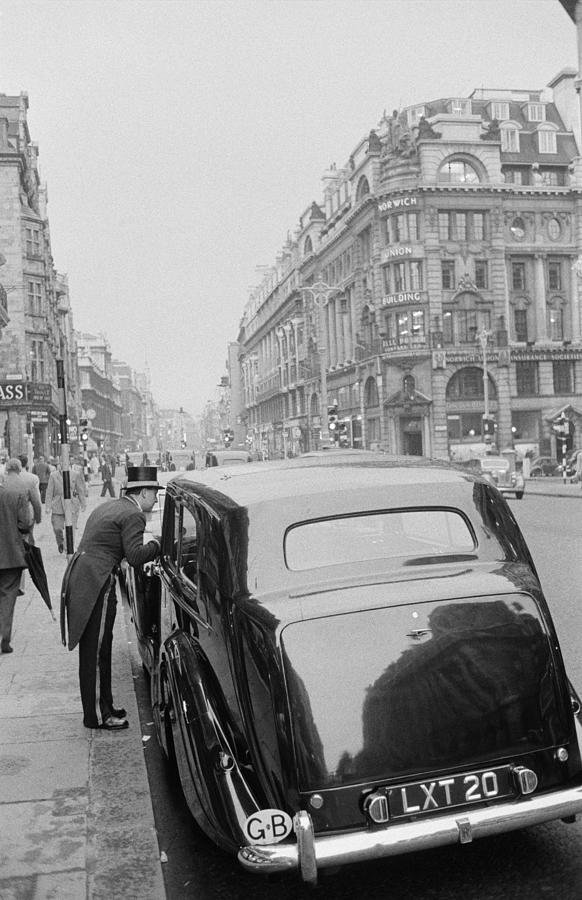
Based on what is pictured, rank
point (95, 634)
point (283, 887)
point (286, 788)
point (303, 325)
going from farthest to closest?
point (303, 325), point (95, 634), point (283, 887), point (286, 788)

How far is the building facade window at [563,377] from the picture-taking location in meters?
61.5

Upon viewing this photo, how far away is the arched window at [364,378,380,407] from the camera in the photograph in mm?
62344

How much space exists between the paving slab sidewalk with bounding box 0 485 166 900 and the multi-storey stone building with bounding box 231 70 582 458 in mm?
50344

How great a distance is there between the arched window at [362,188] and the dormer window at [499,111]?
11144mm

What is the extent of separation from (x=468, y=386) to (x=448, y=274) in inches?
303

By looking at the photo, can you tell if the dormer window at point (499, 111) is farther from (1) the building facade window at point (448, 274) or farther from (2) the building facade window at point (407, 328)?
(2) the building facade window at point (407, 328)

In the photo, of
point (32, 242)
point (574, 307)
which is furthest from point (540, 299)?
point (32, 242)

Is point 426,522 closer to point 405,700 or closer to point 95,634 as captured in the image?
point 405,700

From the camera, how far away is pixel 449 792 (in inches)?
136

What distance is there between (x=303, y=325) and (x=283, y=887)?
8277cm

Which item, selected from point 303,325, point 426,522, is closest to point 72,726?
point 426,522

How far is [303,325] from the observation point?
3361 inches

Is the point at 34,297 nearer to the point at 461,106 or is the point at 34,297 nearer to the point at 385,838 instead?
the point at 461,106

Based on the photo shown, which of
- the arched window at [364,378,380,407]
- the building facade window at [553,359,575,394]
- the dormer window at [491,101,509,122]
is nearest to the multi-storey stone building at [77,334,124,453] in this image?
the arched window at [364,378,380,407]
